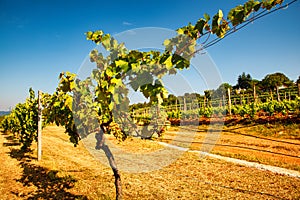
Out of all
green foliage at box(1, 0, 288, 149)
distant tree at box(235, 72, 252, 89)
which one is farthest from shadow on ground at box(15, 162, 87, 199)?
distant tree at box(235, 72, 252, 89)

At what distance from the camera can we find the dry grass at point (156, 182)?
473 cm

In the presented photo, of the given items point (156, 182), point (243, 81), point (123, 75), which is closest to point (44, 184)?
point (156, 182)

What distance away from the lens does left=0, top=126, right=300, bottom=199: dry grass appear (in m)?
4.73

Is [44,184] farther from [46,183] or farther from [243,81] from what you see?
[243,81]

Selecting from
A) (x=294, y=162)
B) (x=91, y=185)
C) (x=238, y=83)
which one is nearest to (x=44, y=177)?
(x=91, y=185)

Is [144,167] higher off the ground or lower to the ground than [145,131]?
lower

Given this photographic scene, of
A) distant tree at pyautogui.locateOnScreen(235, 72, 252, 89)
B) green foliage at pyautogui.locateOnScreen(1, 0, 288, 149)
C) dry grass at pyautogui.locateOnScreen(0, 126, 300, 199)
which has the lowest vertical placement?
dry grass at pyautogui.locateOnScreen(0, 126, 300, 199)

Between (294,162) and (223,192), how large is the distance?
12.5ft

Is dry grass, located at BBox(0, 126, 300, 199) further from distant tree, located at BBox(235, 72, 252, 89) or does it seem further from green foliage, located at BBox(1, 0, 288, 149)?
distant tree, located at BBox(235, 72, 252, 89)

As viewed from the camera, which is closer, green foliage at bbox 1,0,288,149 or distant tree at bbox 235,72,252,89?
green foliage at bbox 1,0,288,149

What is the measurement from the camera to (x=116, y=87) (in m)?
2.79

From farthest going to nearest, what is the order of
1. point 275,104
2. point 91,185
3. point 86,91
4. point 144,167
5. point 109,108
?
point 275,104, point 144,167, point 91,185, point 86,91, point 109,108

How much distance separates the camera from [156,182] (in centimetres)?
550

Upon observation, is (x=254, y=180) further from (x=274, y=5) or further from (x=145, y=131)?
(x=274, y=5)
